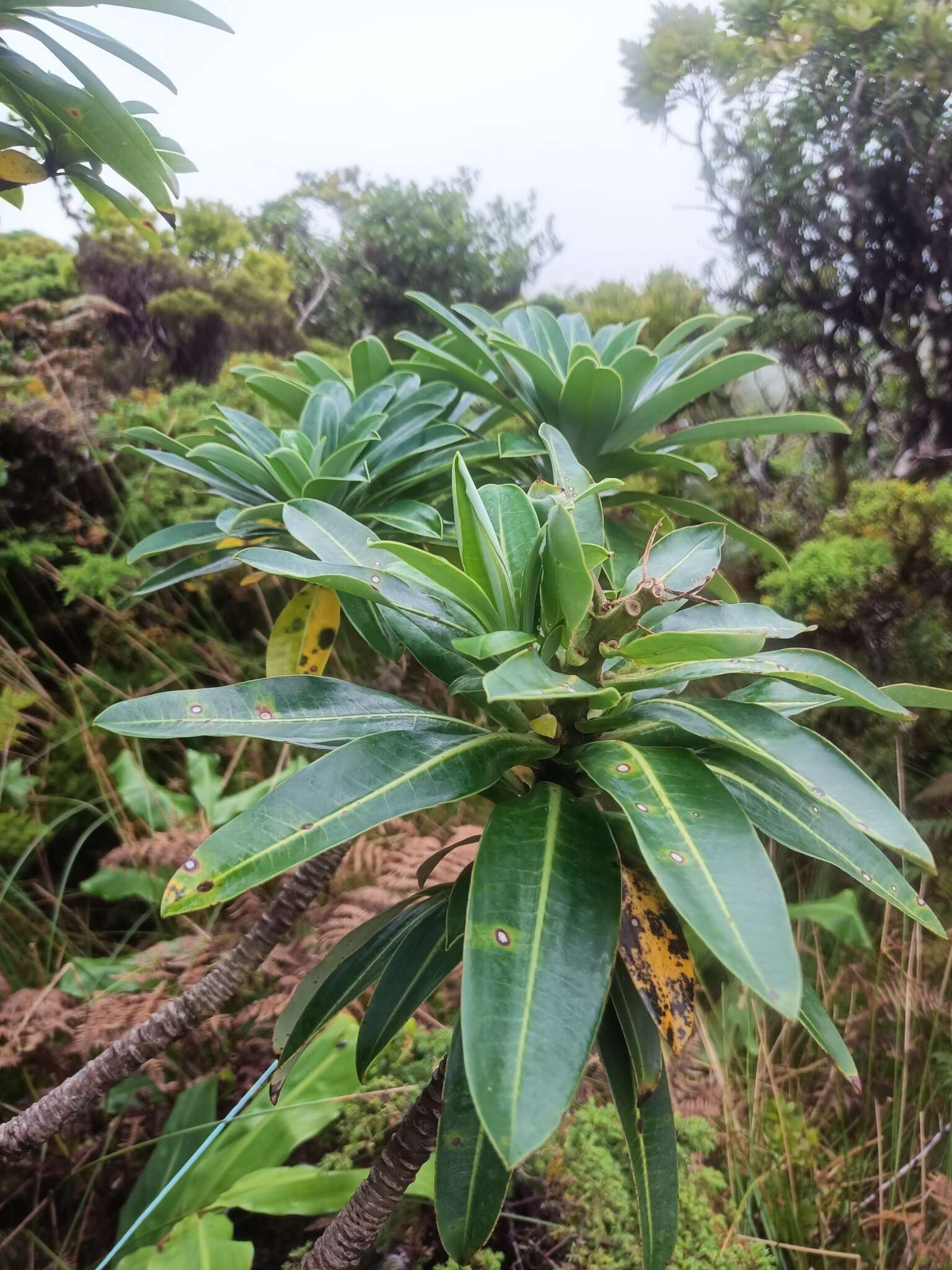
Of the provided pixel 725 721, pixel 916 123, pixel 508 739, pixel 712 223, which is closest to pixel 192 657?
pixel 508 739

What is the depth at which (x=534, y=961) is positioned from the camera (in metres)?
0.39

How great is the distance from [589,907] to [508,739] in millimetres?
149

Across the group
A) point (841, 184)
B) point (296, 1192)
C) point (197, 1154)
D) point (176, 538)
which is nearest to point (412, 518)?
point (176, 538)

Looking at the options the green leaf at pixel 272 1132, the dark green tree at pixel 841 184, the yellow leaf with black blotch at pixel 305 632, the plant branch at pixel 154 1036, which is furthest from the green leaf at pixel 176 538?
the dark green tree at pixel 841 184

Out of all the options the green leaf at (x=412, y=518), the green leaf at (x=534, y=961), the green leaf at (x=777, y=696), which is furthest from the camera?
the green leaf at (x=412, y=518)

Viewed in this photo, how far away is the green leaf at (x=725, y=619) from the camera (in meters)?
0.52

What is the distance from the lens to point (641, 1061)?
21.1 inches

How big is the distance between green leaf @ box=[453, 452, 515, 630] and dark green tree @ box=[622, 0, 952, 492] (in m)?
2.02

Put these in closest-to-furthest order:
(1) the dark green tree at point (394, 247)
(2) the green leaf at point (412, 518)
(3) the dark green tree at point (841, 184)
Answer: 1. (2) the green leaf at point (412, 518)
2. (3) the dark green tree at point (841, 184)
3. (1) the dark green tree at point (394, 247)

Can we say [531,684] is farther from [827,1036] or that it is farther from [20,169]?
[20,169]

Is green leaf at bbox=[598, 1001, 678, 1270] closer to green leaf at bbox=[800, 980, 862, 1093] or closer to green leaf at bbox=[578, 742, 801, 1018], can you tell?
green leaf at bbox=[800, 980, 862, 1093]

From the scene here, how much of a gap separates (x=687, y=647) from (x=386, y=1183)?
53 cm

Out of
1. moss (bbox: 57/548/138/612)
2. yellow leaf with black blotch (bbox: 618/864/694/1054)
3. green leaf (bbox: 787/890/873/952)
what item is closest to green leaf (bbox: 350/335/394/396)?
yellow leaf with black blotch (bbox: 618/864/694/1054)

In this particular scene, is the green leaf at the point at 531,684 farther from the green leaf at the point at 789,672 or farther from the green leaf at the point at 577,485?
the green leaf at the point at 577,485
